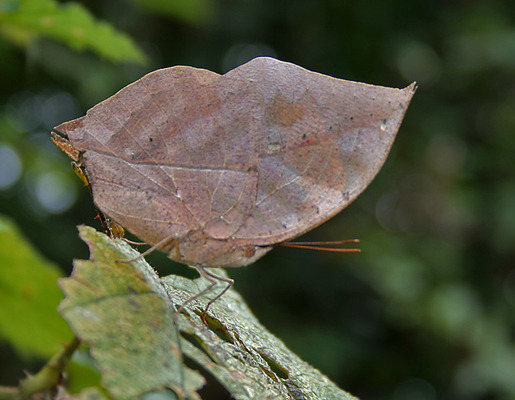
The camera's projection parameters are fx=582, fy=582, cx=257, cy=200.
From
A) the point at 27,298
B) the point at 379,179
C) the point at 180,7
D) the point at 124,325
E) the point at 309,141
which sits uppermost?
the point at 379,179

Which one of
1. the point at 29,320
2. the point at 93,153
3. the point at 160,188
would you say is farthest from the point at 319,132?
the point at 29,320

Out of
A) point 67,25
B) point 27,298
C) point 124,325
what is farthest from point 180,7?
point 124,325

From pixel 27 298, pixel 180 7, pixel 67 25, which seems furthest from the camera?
pixel 180 7

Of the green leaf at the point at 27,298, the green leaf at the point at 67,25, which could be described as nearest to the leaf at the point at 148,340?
the green leaf at the point at 27,298

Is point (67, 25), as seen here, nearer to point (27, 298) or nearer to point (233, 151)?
point (233, 151)

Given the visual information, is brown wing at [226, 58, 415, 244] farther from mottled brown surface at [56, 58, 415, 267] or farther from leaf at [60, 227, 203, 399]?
leaf at [60, 227, 203, 399]

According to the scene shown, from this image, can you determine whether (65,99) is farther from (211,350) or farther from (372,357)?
(211,350)
